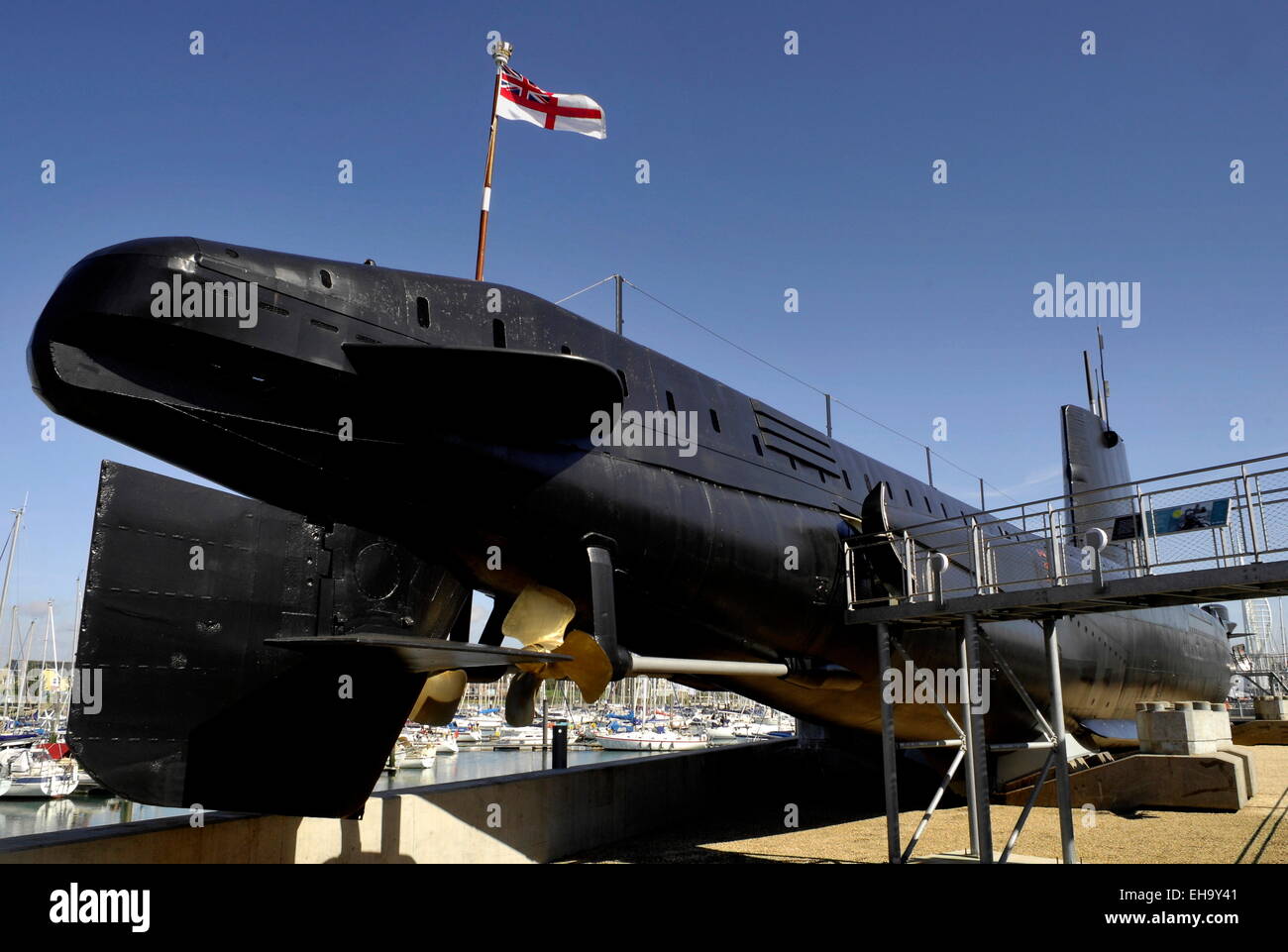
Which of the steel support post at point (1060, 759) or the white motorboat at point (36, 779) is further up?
the steel support post at point (1060, 759)

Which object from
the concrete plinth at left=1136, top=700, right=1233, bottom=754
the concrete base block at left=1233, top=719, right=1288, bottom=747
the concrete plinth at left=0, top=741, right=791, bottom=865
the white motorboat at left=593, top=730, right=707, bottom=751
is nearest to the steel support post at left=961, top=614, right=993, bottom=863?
the concrete plinth at left=0, top=741, right=791, bottom=865

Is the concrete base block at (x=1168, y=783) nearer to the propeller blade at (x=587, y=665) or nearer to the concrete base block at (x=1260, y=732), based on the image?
the propeller blade at (x=587, y=665)

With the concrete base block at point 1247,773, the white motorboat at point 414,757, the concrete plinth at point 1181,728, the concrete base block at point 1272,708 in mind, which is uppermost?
the concrete plinth at point 1181,728

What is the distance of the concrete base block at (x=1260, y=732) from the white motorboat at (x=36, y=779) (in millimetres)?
48029

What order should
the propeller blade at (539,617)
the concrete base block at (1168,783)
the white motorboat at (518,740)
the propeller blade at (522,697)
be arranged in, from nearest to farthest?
the propeller blade at (539,617), the propeller blade at (522,697), the concrete base block at (1168,783), the white motorboat at (518,740)

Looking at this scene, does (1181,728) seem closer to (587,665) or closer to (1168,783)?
(1168,783)

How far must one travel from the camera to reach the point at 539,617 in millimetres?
9594

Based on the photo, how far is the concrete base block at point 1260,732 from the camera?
1172 inches

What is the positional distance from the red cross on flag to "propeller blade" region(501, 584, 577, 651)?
654cm

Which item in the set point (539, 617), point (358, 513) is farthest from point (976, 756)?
point (358, 513)

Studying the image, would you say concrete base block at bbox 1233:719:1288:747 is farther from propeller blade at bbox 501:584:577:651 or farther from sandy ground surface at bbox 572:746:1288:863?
propeller blade at bbox 501:584:577:651

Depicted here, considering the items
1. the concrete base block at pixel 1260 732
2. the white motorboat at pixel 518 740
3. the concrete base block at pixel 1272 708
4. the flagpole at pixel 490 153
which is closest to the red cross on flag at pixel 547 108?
the flagpole at pixel 490 153
